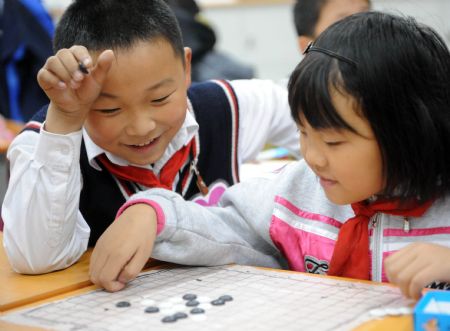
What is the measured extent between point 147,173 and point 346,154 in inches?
19.5

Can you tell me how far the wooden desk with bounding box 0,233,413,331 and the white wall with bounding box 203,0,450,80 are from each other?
3.64 meters

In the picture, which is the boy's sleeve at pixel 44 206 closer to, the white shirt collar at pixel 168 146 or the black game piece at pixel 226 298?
Result: the white shirt collar at pixel 168 146

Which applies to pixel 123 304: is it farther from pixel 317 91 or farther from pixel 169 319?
pixel 317 91

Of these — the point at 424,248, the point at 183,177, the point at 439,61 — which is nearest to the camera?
the point at 424,248

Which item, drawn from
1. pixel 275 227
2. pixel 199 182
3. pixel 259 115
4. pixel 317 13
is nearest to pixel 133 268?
pixel 275 227

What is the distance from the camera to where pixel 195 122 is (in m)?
1.44

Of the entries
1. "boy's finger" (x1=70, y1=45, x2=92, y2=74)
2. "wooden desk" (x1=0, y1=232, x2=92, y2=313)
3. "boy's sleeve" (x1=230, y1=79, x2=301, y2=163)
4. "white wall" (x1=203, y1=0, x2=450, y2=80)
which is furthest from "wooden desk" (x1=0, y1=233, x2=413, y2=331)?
"white wall" (x1=203, y1=0, x2=450, y2=80)

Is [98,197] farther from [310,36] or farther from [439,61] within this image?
[310,36]

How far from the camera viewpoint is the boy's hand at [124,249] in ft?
3.27

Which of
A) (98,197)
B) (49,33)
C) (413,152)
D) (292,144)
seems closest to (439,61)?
(413,152)

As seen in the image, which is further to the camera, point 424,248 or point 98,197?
point 98,197

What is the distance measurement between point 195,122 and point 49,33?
5.51ft

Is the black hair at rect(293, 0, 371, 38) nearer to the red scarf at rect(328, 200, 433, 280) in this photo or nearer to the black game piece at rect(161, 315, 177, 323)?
the red scarf at rect(328, 200, 433, 280)

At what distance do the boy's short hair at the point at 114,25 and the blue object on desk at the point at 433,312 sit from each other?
66 centimetres
